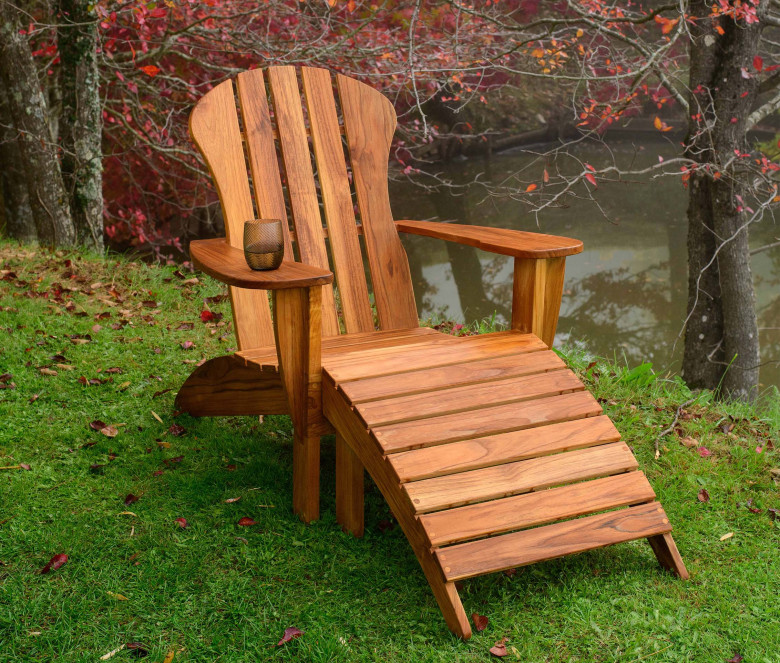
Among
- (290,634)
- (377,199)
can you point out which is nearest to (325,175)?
(377,199)

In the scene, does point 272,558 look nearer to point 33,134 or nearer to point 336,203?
point 336,203

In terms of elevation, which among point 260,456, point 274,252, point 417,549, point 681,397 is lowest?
point 681,397

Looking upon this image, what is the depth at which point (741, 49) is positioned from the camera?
4.09m

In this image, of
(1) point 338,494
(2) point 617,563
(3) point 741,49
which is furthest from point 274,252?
(3) point 741,49

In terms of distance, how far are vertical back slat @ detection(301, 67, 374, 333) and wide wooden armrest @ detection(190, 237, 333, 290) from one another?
563 mm

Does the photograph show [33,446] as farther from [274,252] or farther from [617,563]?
[617,563]

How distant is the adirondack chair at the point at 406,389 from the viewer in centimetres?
188

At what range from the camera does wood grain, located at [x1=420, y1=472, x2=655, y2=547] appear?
1812mm

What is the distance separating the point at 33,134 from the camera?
4.86 meters

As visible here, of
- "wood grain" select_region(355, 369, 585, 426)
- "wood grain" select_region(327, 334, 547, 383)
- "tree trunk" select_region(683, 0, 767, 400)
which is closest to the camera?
"wood grain" select_region(355, 369, 585, 426)

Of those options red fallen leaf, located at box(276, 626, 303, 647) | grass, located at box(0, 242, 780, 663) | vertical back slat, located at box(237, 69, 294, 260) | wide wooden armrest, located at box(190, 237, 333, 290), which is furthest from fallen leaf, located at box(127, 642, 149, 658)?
vertical back slat, located at box(237, 69, 294, 260)

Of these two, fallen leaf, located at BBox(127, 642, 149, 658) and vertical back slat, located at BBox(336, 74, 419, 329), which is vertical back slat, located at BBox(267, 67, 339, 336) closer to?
vertical back slat, located at BBox(336, 74, 419, 329)

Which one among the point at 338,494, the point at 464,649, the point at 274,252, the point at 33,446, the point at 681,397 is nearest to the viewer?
the point at 464,649

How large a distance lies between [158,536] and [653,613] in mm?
1347
